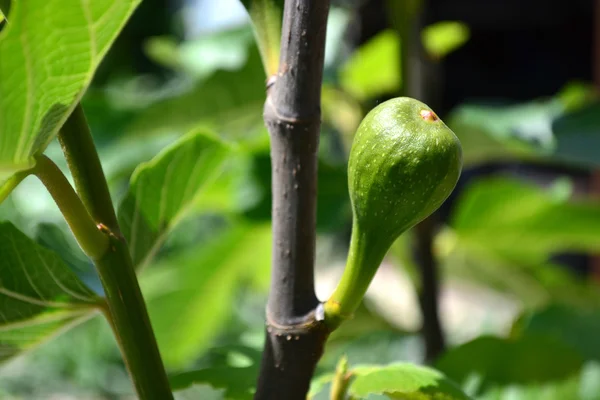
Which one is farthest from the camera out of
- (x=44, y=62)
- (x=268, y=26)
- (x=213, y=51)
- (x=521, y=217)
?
(x=213, y=51)

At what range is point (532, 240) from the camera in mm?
730

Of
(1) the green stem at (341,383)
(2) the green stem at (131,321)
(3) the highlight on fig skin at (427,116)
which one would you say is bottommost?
(1) the green stem at (341,383)

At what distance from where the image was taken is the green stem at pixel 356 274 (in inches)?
9.7

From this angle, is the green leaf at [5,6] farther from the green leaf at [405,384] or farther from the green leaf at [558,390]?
the green leaf at [558,390]

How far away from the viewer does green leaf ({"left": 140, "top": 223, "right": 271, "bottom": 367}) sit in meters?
0.76

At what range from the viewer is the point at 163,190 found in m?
0.33

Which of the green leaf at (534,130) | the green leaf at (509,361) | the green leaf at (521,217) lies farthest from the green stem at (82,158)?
the green leaf at (521,217)

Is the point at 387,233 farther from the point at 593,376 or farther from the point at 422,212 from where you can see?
the point at 593,376

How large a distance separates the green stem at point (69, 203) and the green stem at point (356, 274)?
85mm

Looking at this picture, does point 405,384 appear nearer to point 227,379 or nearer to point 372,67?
point 227,379


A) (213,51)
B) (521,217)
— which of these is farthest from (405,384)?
(213,51)

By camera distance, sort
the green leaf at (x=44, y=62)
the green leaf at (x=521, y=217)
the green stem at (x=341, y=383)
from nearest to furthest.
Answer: the green leaf at (x=44, y=62)
the green stem at (x=341, y=383)
the green leaf at (x=521, y=217)

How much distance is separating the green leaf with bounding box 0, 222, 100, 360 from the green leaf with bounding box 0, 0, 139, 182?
59mm

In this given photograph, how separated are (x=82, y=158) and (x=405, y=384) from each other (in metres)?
0.15
